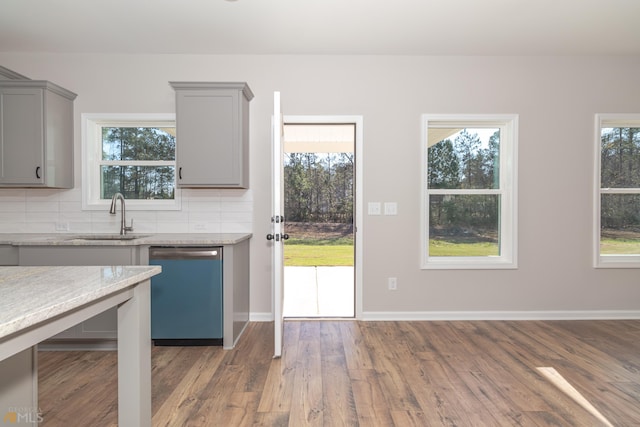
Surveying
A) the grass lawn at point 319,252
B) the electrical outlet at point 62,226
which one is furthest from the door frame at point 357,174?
the grass lawn at point 319,252

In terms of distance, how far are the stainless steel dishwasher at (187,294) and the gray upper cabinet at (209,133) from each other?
0.68 metres

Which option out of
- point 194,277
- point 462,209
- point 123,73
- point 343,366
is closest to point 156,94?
point 123,73

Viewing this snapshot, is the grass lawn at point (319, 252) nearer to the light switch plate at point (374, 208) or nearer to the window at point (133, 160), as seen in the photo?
the light switch plate at point (374, 208)

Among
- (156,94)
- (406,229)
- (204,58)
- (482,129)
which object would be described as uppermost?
(204,58)

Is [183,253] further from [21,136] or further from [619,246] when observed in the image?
[619,246]

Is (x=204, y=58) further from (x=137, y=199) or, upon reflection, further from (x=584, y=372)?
(x=584, y=372)

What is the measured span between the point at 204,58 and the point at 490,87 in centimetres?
287

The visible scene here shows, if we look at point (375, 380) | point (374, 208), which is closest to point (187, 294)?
point (375, 380)

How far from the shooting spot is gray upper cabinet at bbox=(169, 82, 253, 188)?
3096mm

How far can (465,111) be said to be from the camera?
3543 millimetres

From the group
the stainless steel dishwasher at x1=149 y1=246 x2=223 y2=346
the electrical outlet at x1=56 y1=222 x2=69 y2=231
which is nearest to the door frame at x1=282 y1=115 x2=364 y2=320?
the stainless steel dishwasher at x1=149 y1=246 x2=223 y2=346

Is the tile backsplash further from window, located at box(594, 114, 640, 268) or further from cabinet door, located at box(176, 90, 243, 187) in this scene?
window, located at box(594, 114, 640, 268)

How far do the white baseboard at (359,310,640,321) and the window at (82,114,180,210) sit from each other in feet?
8.04

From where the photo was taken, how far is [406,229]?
11.6ft
